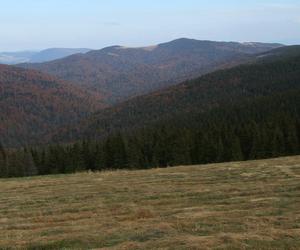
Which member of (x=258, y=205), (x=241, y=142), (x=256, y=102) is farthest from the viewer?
(x=256, y=102)

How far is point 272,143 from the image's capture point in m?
82.2

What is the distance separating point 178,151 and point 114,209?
204 feet

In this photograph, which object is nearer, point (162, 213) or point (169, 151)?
point (162, 213)

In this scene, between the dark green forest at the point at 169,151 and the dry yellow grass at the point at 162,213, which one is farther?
the dark green forest at the point at 169,151

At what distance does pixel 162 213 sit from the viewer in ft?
66.9

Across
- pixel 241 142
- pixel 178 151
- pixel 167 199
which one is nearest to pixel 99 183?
pixel 167 199

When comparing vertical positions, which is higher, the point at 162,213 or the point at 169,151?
the point at 162,213

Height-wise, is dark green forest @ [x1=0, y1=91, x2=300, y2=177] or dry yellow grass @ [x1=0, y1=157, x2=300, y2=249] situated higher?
dry yellow grass @ [x1=0, y1=157, x2=300, y2=249]

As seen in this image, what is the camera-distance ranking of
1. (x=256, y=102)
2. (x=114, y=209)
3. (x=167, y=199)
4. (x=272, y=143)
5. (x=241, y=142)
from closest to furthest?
1. (x=114, y=209)
2. (x=167, y=199)
3. (x=272, y=143)
4. (x=241, y=142)
5. (x=256, y=102)

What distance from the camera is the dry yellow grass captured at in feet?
50.0

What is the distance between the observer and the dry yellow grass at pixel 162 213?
15.2 m

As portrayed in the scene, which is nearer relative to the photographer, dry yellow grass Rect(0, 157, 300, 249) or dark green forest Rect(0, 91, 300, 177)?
dry yellow grass Rect(0, 157, 300, 249)

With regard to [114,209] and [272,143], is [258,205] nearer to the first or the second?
[114,209]

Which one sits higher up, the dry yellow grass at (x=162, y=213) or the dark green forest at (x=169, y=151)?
the dry yellow grass at (x=162, y=213)
